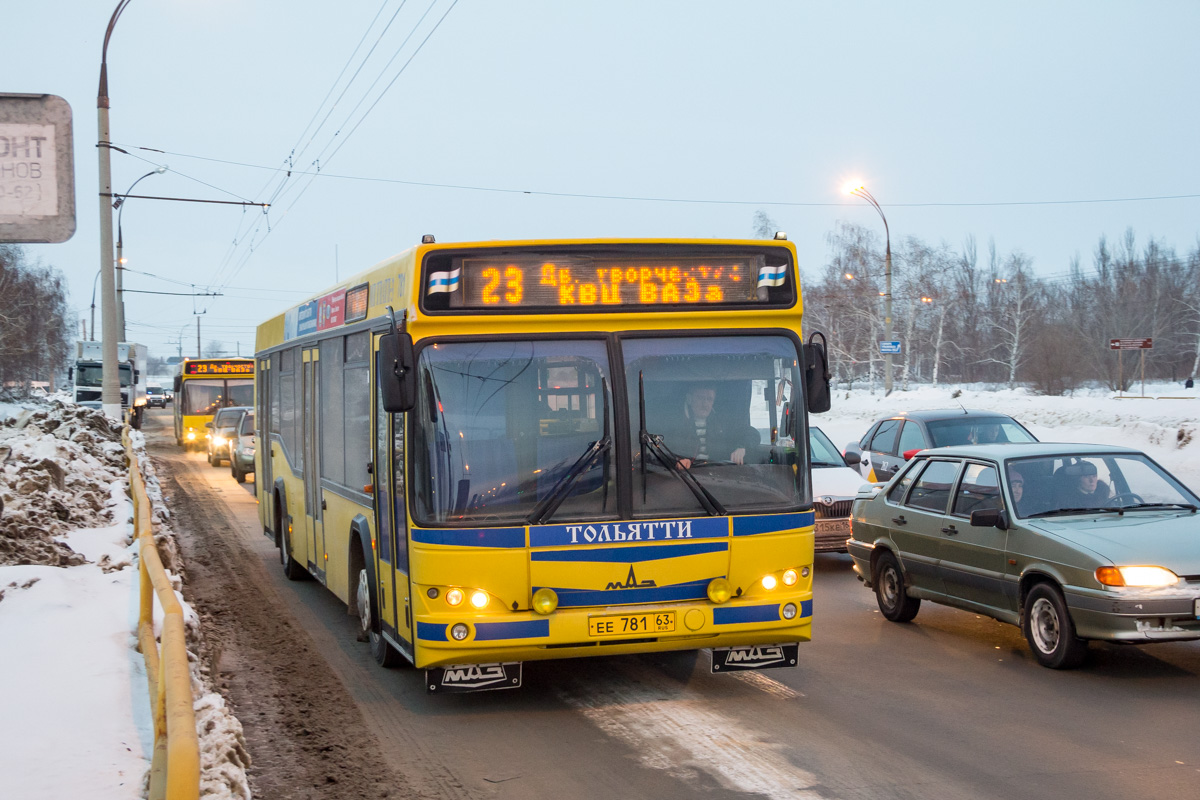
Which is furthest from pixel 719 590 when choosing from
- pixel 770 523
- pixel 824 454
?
pixel 824 454

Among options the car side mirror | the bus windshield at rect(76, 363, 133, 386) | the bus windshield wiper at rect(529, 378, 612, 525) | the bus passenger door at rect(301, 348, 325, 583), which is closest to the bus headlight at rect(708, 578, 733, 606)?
the bus windshield wiper at rect(529, 378, 612, 525)

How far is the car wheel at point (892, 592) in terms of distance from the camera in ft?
31.8

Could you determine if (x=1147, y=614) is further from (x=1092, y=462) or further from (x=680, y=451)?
(x=680, y=451)

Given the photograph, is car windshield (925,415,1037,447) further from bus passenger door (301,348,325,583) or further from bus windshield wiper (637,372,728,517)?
bus windshield wiper (637,372,728,517)

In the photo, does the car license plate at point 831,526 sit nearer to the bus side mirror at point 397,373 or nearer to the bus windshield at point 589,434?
the bus windshield at point 589,434

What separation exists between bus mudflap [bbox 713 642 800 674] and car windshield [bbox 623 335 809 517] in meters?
0.90

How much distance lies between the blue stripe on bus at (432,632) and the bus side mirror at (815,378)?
263 cm

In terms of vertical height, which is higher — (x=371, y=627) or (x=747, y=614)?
(x=747, y=614)

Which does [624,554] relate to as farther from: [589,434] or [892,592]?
[892,592]

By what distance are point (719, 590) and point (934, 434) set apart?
849 centimetres

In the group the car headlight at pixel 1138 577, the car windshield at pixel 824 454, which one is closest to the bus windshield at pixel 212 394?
the car windshield at pixel 824 454

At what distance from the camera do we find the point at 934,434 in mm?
14586

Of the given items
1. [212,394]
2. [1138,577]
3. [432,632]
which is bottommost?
[432,632]

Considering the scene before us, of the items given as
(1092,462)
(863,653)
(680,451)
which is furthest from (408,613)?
(1092,462)
